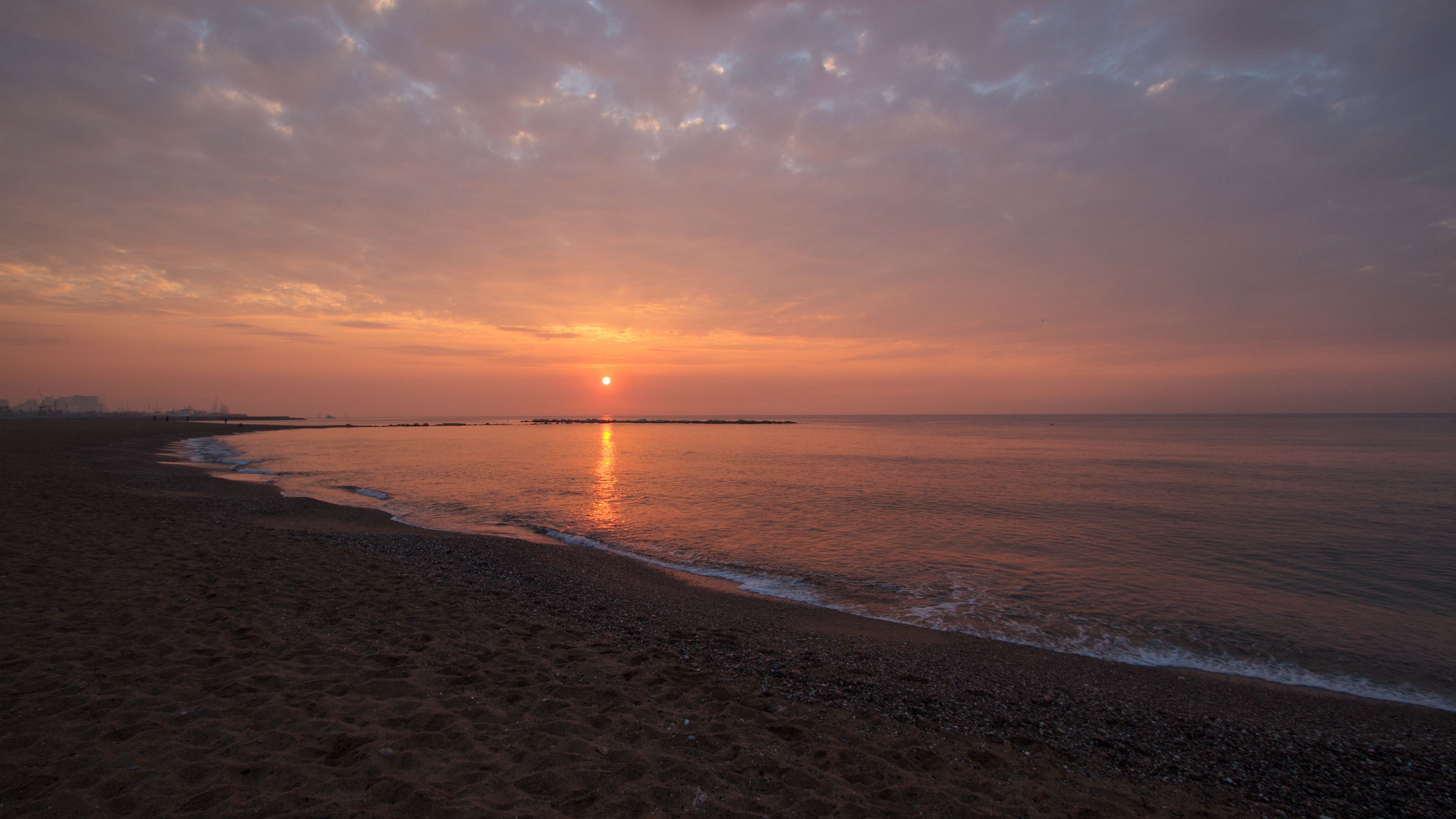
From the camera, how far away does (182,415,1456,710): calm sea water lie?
34.6ft

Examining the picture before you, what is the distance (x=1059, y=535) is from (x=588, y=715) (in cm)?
1793

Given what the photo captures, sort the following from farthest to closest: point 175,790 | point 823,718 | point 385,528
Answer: point 385,528
point 823,718
point 175,790

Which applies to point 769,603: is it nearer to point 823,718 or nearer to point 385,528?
point 823,718

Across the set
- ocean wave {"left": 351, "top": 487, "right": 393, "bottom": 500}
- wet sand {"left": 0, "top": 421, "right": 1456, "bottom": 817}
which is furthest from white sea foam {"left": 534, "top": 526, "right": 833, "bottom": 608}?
ocean wave {"left": 351, "top": 487, "right": 393, "bottom": 500}

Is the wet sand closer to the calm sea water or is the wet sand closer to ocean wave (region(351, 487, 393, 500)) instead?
the calm sea water

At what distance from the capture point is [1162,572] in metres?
14.7

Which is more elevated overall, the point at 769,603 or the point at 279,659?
the point at 279,659

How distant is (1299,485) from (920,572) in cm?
3219

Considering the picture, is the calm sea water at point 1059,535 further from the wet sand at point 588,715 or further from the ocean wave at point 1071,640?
the wet sand at point 588,715

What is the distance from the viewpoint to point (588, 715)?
614cm

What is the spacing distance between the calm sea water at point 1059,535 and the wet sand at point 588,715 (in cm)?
160

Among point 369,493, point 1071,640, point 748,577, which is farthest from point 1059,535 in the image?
point 369,493

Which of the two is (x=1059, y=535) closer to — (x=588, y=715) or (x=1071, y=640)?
(x=1071, y=640)

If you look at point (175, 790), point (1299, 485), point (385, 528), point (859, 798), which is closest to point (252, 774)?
point (175, 790)
